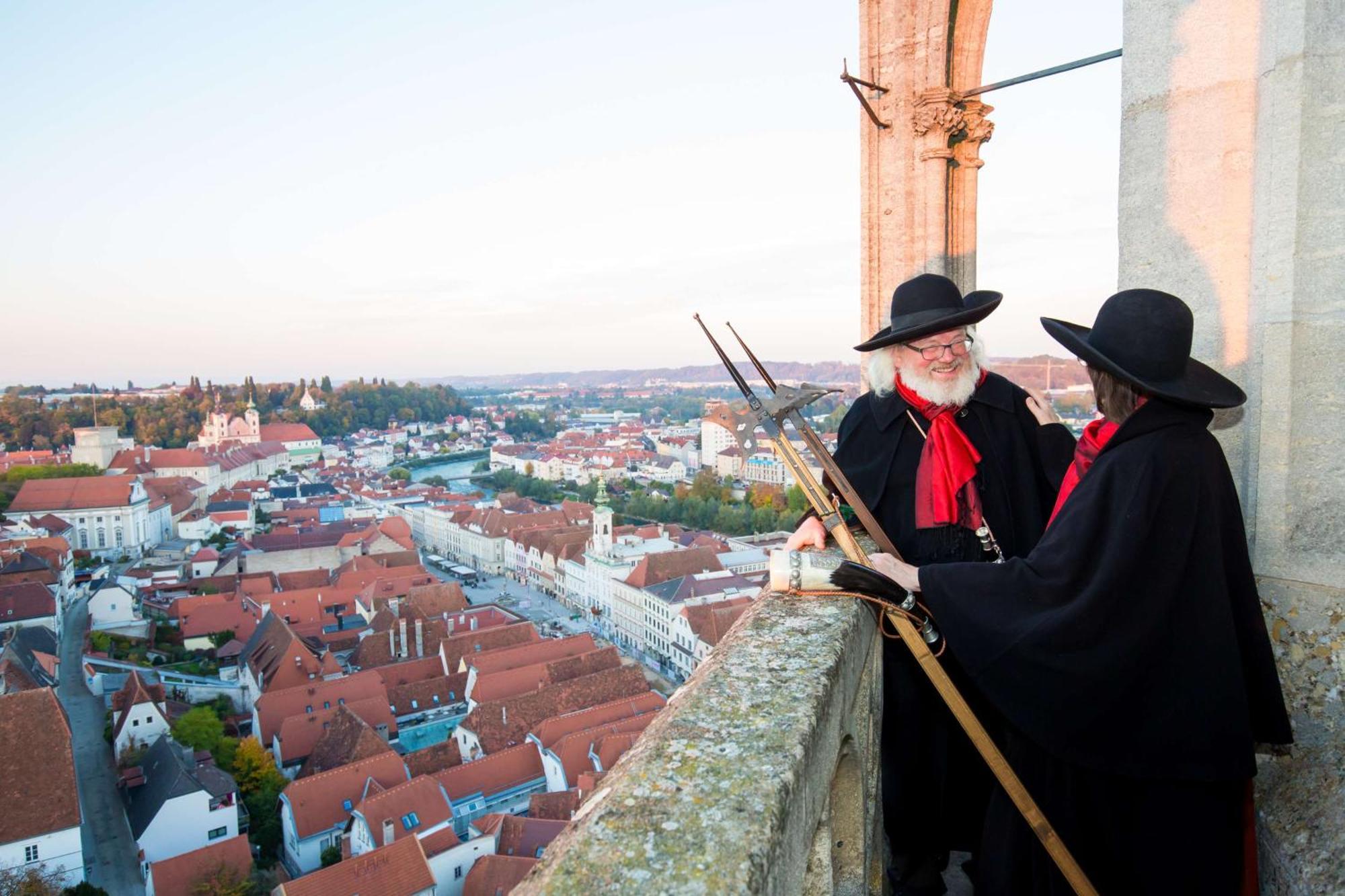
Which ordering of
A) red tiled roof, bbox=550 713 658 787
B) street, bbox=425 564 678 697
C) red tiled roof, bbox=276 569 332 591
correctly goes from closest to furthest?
red tiled roof, bbox=550 713 658 787
street, bbox=425 564 678 697
red tiled roof, bbox=276 569 332 591

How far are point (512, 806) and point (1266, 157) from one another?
818 inches

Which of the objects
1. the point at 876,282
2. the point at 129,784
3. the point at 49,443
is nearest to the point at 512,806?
the point at 129,784

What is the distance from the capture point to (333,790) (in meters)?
19.5

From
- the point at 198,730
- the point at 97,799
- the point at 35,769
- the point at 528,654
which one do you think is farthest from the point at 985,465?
the point at 528,654

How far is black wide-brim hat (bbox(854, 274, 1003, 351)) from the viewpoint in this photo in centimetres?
239

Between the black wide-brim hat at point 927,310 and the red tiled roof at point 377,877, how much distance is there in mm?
15555

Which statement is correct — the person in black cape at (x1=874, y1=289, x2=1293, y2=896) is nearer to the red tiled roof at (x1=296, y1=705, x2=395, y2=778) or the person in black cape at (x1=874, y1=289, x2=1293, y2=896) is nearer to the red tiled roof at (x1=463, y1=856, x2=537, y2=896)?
the red tiled roof at (x1=463, y1=856, x2=537, y2=896)

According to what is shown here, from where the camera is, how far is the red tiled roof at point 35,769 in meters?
17.6

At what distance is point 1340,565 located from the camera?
1896 mm

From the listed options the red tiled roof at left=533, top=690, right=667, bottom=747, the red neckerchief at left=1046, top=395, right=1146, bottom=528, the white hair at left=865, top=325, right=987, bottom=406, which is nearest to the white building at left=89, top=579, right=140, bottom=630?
the red tiled roof at left=533, top=690, right=667, bottom=747

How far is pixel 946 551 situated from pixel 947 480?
199 mm

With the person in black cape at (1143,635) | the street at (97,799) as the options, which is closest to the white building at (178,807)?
the street at (97,799)

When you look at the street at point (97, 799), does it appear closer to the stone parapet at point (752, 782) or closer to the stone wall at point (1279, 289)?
the stone parapet at point (752, 782)

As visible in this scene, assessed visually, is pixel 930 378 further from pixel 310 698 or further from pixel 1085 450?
pixel 310 698
